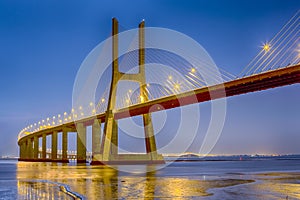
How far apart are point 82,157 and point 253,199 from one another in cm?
6154

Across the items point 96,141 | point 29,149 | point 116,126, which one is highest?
point 116,126

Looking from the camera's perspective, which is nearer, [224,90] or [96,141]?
[224,90]

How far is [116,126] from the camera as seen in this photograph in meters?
52.1

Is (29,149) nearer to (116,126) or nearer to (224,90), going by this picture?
(116,126)

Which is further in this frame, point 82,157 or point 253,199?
point 82,157

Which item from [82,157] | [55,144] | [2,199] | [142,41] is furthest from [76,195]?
[55,144]

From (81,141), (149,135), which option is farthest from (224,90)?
(81,141)

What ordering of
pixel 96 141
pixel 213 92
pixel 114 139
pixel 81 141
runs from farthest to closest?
1. pixel 81 141
2. pixel 96 141
3. pixel 114 139
4. pixel 213 92

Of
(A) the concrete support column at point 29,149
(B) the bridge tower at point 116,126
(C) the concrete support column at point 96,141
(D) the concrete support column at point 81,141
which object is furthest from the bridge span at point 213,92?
(A) the concrete support column at point 29,149

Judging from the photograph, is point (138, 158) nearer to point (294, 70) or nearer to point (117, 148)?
point (117, 148)

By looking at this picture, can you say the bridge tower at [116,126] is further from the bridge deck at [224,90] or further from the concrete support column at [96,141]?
the bridge deck at [224,90]

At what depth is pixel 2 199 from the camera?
1319 cm

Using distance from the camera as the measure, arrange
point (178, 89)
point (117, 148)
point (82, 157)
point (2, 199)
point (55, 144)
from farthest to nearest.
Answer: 1. point (55, 144)
2. point (82, 157)
3. point (117, 148)
4. point (178, 89)
5. point (2, 199)

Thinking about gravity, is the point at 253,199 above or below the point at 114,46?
below
